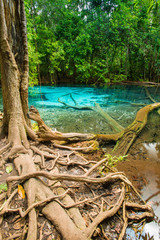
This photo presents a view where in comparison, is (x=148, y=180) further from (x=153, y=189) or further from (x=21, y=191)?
(x=21, y=191)

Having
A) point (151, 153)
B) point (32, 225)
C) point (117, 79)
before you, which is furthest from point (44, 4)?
point (32, 225)

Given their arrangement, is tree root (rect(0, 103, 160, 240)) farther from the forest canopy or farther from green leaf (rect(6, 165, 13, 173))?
the forest canopy

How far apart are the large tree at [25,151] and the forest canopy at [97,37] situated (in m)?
15.9

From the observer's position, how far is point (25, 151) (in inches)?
106

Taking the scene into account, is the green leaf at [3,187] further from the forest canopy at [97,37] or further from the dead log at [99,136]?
the forest canopy at [97,37]

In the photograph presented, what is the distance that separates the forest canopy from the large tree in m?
15.9

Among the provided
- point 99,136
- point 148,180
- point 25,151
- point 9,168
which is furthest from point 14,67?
point 148,180

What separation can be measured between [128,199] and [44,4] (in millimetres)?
24152

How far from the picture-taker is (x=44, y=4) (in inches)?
719

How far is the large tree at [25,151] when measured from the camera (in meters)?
1.58

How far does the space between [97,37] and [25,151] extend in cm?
2170

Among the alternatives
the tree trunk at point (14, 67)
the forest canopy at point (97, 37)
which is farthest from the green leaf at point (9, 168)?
the forest canopy at point (97, 37)

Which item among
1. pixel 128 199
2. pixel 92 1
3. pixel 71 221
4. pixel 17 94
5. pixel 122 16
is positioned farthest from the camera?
pixel 92 1

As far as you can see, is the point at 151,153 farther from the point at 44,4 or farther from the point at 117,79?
the point at 44,4
